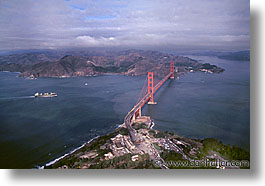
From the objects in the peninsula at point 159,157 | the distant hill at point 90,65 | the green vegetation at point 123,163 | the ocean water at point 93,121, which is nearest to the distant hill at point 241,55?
the ocean water at point 93,121

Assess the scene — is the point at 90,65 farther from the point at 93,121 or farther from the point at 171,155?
the point at 171,155

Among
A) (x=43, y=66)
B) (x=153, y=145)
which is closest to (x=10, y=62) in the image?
(x=43, y=66)

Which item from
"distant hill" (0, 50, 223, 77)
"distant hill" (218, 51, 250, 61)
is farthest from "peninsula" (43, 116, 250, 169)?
"distant hill" (0, 50, 223, 77)

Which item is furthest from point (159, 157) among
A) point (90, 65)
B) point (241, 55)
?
point (90, 65)

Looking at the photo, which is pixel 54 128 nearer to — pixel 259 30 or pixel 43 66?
pixel 259 30

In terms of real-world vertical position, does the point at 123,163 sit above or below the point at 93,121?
above

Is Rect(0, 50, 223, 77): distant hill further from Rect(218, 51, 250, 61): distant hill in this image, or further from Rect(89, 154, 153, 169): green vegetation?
Rect(89, 154, 153, 169): green vegetation

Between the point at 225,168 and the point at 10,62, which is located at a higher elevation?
the point at 10,62

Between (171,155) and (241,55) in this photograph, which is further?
(241,55)
